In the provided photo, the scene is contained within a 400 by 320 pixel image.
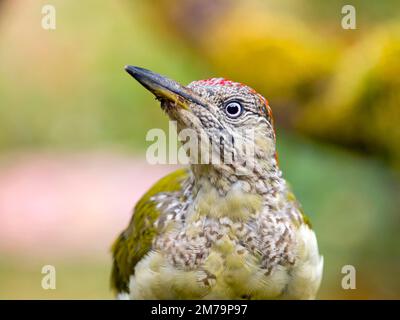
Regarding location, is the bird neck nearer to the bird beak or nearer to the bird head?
the bird head

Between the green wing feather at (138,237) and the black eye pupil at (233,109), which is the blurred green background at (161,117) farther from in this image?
the black eye pupil at (233,109)

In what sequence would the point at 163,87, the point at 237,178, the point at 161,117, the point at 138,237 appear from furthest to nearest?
the point at 161,117 → the point at 138,237 → the point at 237,178 → the point at 163,87

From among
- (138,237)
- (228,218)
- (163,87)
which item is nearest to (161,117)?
(138,237)

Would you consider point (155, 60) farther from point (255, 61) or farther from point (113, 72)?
point (255, 61)

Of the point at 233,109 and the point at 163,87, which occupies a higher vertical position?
the point at 163,87

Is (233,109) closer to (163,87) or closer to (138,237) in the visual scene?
(163,87)

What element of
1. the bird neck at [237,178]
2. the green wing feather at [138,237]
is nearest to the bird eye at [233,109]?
the bird neck at [237,178]
